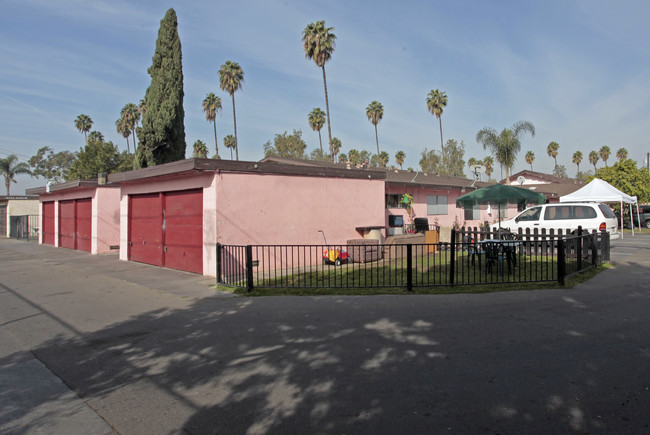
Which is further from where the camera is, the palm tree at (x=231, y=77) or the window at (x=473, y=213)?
the palm tree at (x=231, y=77)

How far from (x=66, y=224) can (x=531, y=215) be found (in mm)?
23635

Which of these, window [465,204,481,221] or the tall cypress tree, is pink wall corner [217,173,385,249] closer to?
window [465,204,481,221]

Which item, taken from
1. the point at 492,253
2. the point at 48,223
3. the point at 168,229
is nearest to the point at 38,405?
the point at 492,253

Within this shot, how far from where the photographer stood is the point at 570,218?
48.4 ft

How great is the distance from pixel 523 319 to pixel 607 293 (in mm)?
2847

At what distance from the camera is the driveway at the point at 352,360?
3439mm

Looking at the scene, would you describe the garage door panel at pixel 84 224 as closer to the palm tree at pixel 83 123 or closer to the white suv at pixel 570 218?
the white suv at pixel 570 218

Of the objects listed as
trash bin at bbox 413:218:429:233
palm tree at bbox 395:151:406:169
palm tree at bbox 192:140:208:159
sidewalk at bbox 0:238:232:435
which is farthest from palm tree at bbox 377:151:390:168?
sidewalk at bbox 0:238:232:435

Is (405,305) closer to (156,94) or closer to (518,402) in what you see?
(518,402)

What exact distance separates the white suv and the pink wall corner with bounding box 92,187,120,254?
17.2 metres

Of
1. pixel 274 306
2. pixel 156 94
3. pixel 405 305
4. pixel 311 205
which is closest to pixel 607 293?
pixel 405 305

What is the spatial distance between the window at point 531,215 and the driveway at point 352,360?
24.0ft

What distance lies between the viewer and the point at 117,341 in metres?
5.82

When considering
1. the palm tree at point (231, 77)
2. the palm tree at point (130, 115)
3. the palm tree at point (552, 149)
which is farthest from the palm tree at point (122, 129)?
the palm tree at point (552, 149)
